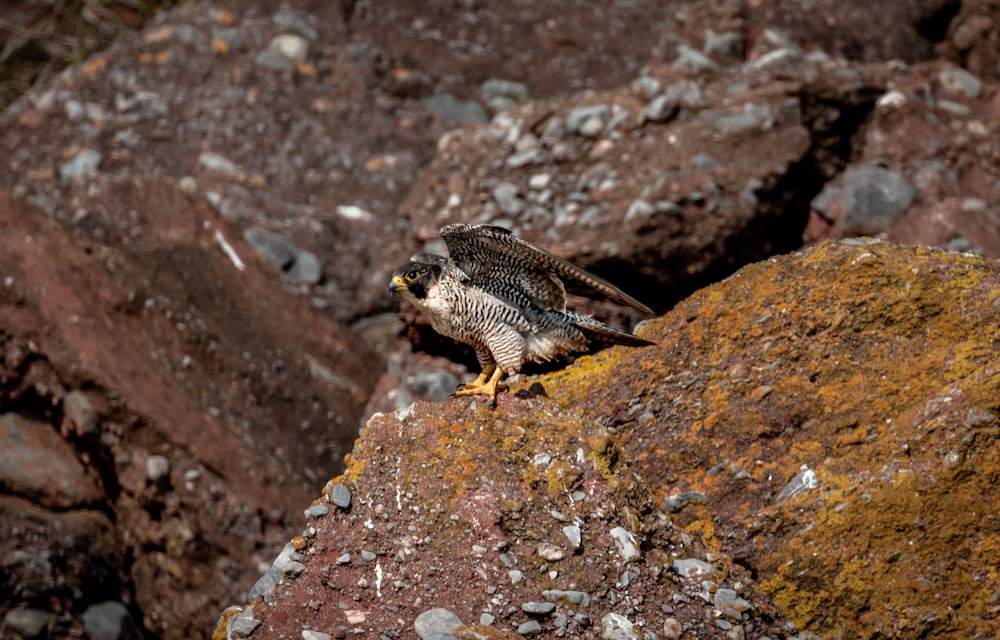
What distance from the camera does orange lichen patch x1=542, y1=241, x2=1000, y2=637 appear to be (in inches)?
171

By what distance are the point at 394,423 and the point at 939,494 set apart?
82.9 inches

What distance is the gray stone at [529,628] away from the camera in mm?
4094

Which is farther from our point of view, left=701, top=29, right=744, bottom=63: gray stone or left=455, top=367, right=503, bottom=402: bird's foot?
left=701, top=29, right=744, bottom=63: gray stone

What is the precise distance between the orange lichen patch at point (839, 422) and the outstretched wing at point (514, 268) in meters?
0.40

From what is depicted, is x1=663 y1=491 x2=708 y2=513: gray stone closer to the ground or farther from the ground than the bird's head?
closer to the ground

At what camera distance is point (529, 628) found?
4102 mm

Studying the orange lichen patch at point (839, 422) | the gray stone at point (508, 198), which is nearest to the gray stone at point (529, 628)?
the orange lichen patch at point (839, 422)

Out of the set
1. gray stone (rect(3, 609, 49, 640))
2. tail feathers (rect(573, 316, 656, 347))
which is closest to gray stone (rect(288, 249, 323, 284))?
gray stone (rect(3, 609, 49, 640))

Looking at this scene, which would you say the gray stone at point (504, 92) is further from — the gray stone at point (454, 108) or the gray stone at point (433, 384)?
the gray stone at point (433, 384)

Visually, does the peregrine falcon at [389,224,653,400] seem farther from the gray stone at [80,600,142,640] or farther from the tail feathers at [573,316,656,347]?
the gray stone at [80,600,142,640]

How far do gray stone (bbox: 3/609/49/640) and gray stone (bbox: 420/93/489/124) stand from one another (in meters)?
6.10

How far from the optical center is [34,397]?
668 cm

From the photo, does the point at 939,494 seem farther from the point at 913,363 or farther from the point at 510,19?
the point at 510,19

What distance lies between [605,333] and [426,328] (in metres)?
2.17
